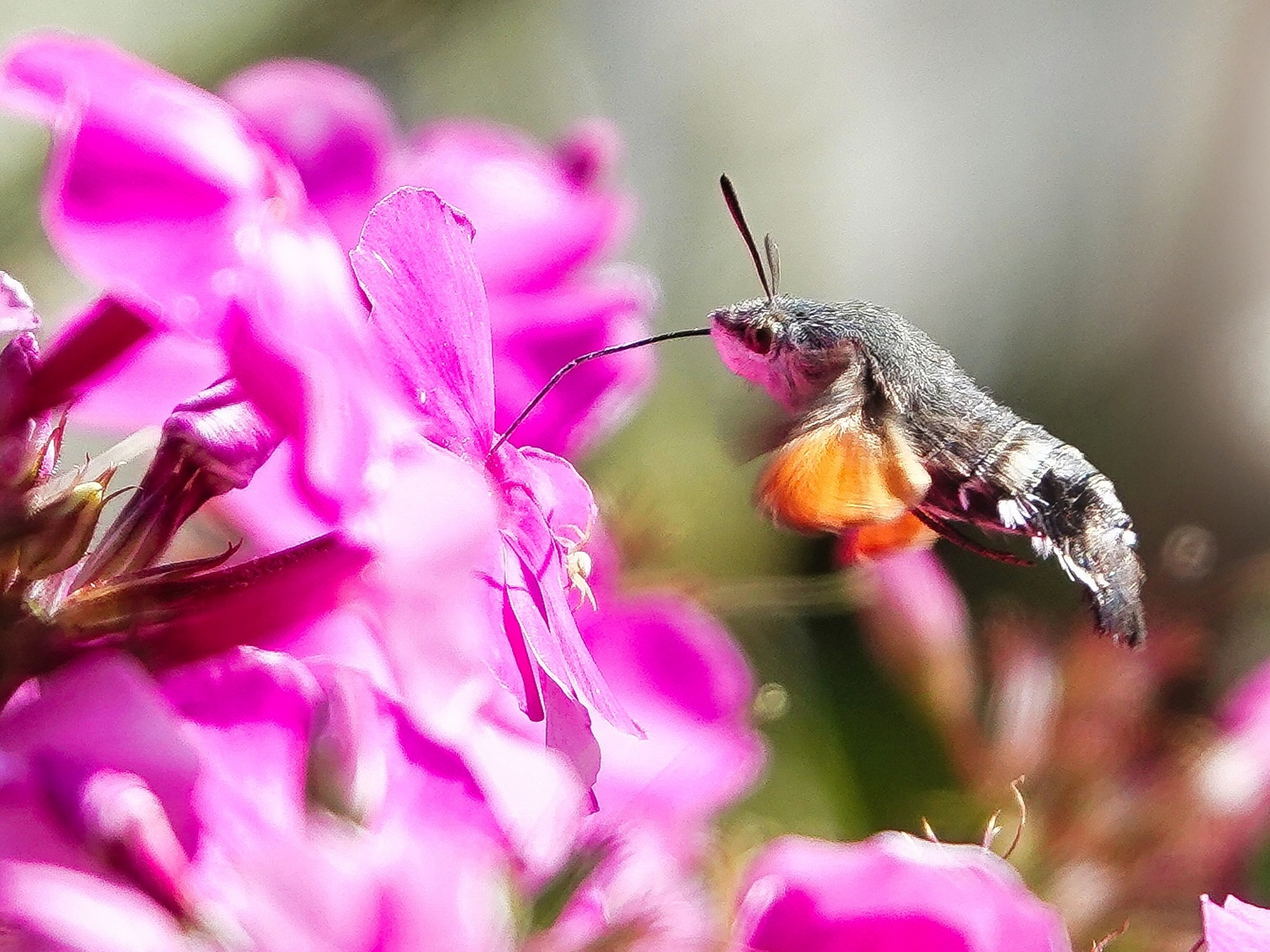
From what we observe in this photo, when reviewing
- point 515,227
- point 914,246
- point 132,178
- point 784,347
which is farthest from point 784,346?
point 914,246

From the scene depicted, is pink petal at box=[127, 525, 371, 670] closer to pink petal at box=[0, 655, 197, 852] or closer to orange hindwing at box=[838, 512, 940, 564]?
pink petal at box=[0, 655, 197, 852]

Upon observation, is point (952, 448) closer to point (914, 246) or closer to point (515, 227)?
point (515, 227)

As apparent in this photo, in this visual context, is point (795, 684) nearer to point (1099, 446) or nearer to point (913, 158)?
point (1099, 446)

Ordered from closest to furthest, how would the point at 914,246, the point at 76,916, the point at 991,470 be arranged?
the point at 76,916
the point at 991,470
the point at 914,246

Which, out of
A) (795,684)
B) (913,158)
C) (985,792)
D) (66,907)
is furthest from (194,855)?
(913,158)

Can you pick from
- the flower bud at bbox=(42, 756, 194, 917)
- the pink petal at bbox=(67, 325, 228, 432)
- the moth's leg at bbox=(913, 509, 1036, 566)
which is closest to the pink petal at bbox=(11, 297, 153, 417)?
the pink petal at bbox=(67, 325, 228, 432)

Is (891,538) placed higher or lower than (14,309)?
lower
